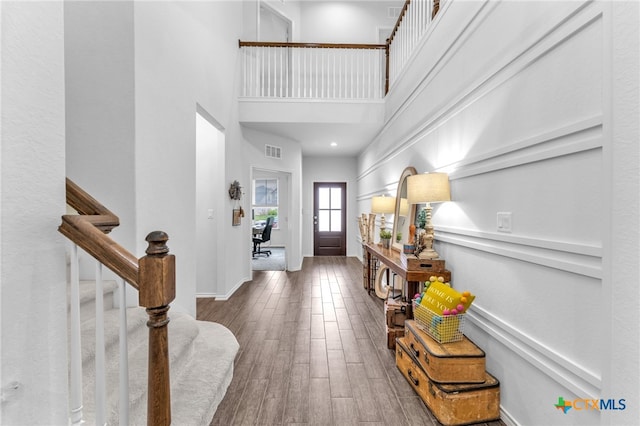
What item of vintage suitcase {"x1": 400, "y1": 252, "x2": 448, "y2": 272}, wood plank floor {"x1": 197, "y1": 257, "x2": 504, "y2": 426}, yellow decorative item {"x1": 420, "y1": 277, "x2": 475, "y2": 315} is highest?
vintage suitcase {"x1": 400, "y1": 252, "x2": 448, "y2": 272}

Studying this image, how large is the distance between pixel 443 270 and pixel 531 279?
873mm

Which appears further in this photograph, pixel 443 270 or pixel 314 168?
pixel 314 168

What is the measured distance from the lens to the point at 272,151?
534 cm

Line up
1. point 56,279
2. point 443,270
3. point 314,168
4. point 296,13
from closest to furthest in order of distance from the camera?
point 56,279, point 443,270, point 296,13, point 314,168

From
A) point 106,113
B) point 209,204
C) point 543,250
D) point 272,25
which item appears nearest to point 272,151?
point 209,204

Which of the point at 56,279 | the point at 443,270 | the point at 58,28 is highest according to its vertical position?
the point at 58,28

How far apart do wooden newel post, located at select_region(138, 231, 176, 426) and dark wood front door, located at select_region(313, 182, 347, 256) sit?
6.55 m

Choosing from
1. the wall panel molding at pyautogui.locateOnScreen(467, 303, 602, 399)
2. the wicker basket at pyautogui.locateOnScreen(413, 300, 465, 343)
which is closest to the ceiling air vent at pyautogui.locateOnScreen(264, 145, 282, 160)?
the wicker basket at pyautogui.locateOnScreen(413, 300, 465, 343)

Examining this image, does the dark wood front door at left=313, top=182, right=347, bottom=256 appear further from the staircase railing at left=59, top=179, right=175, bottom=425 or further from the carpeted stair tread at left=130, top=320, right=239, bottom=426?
the staircase railing at left=59, top=179, right=175, bottom=425

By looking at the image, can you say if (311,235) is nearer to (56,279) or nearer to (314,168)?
(314,168)

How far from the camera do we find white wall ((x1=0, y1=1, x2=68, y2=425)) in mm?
786

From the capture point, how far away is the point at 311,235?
7438 mm

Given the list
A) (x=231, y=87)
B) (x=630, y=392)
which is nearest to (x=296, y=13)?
(x=231, y=87)

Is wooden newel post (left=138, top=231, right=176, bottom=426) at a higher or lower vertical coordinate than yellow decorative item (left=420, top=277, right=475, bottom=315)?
higher
